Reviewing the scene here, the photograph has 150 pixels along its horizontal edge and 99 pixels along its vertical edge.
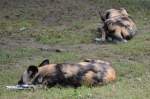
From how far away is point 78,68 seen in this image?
6031mm

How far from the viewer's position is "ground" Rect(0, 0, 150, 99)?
5664mm

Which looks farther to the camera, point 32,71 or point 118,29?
point 118,29

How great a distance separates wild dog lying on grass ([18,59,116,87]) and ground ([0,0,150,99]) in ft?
0.45

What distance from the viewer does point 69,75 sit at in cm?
595

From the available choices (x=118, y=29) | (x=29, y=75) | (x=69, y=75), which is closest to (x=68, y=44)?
(x=118, y=29)

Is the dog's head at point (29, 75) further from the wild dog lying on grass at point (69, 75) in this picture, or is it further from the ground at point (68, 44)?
the ground at point (68, 44)

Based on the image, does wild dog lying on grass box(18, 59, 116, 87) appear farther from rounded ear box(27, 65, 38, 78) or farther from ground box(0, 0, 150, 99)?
ground box(0, 0, 150, 99)

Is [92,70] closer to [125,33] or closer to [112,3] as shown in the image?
[125,33]

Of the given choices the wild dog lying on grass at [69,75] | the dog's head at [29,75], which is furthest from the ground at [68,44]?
the dog's head at [29,75]

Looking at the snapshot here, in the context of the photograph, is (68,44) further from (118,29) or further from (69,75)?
(69,75)

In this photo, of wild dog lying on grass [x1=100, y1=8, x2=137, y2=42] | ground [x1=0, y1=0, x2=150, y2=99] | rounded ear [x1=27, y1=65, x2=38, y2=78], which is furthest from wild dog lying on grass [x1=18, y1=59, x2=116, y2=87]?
wild dog lying on grass [x1=100, y1=8, x2=137, y2=42]

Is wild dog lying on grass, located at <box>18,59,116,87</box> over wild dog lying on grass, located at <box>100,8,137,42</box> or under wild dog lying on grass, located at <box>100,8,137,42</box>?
under

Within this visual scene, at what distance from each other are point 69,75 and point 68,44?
2.84 meters

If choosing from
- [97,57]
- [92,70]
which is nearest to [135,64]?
[97,57]
